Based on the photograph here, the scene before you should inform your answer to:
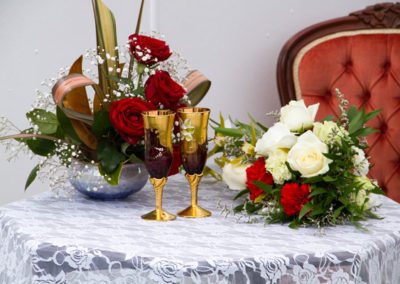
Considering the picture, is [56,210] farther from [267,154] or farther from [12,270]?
[267,154]

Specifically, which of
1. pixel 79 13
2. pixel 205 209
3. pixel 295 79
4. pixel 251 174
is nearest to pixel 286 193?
pixel 251 174

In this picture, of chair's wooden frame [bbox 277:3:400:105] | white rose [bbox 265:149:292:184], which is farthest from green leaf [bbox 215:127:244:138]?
chair's wooden frame [bbox 277:3:400:105]

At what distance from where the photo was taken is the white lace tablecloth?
4.29 ft

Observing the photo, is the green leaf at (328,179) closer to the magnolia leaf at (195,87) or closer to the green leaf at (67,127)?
the magnolia leaf at (195,87)

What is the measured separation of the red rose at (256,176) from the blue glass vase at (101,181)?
268 millimetres

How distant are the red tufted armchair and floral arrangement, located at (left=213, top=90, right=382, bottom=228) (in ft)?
2.89

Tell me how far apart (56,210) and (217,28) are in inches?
47.6

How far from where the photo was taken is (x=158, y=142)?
1.56 m

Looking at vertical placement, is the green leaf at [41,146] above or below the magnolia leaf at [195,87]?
below

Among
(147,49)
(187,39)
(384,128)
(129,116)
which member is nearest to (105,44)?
(147,49)

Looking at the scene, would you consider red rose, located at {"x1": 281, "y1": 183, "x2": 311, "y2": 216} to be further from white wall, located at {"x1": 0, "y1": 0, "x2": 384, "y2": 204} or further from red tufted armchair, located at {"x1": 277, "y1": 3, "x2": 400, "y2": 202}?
white wall, located at {"x1": 0, "y1": 0, "x2": 384, "y2": 204}

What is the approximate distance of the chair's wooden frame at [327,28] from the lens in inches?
102

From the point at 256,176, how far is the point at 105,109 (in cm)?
38

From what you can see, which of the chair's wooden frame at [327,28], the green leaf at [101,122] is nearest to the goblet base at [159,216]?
the green leaf at [101,122]
